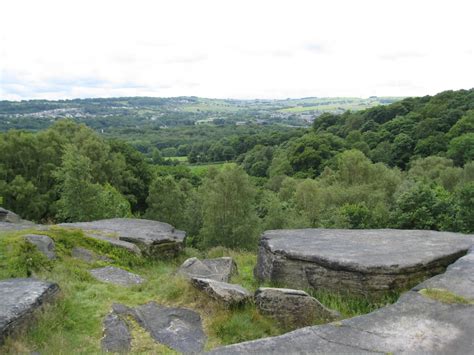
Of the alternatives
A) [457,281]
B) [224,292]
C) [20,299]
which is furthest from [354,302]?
[20,299]

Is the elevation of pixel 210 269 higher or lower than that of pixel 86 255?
lower

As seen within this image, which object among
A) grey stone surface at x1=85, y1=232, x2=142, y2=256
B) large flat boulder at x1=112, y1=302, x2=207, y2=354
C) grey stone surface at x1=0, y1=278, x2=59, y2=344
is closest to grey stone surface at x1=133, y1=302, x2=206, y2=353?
large flat boulder at x1=112, y1=302, x2=207, y2=354

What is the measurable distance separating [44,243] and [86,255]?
1.56 m

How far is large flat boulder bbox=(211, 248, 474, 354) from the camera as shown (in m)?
7.12

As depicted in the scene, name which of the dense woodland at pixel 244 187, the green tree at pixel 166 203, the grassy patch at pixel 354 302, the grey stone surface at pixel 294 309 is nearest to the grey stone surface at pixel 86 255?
the grey stone surface at pixel 294 309

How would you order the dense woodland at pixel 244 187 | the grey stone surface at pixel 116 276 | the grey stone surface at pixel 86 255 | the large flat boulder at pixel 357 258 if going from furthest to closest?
the dense woodland at pixel 244 187 < the grey stone surface at pixel 86 255 < the grey stone surface at pixel 116 276 < the large flat boulder at pixel 357 258

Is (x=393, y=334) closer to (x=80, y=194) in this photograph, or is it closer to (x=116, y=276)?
(x=116, y=276)

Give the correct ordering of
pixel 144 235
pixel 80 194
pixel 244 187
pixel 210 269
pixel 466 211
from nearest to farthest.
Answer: pixel 210 269 → pixel 144 235 → pixel 466 211 → pixel 80 194 → pixel 244 187

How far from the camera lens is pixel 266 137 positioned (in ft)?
472

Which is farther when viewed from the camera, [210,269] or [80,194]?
[80,194]

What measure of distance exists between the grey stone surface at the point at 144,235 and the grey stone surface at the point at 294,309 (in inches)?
326

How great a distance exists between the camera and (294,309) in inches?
388

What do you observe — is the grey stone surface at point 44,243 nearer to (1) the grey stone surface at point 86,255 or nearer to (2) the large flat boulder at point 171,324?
(1) the grey stone surface at point 86,255

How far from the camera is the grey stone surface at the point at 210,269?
13.3 meters
